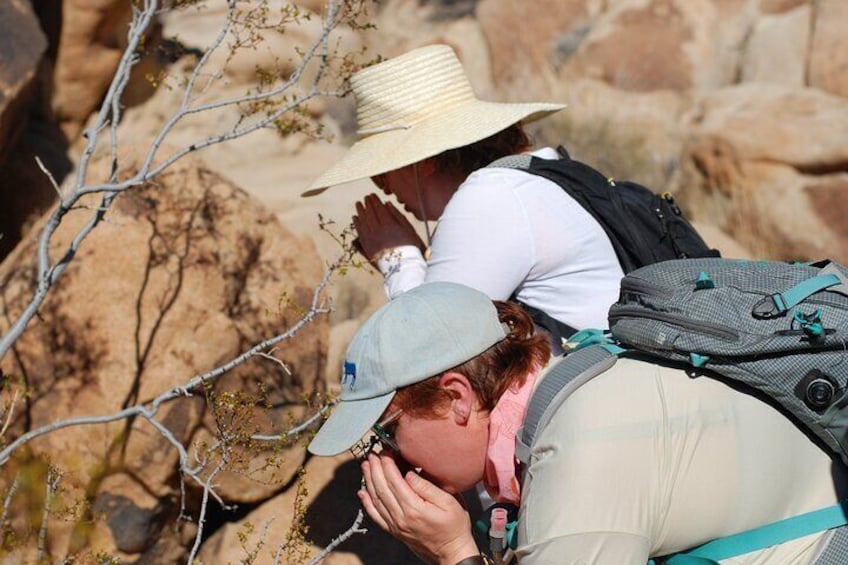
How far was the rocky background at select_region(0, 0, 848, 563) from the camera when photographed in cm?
362

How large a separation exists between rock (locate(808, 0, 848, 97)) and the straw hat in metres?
7.25

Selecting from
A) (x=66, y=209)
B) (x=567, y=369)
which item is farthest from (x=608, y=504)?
(x=66, y=209)

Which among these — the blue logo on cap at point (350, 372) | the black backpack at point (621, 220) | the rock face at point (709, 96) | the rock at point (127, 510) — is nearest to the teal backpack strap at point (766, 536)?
the blue logo on cap at point (350, 372)

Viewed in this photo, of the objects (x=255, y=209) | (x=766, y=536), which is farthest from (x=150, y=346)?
(x=766, y=536)

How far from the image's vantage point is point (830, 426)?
187 centimetres

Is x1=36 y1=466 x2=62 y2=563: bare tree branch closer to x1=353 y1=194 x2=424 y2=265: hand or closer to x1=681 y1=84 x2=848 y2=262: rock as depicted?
x1=353 y1=194 x2=424 y2=265: hand

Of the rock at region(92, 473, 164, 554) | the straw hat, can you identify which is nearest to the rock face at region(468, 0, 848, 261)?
the straw hat

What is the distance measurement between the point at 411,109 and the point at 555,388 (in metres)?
1.47

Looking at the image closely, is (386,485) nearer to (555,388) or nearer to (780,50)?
(555,388)

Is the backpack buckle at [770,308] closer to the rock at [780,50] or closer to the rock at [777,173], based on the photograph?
the rock at [777,173]

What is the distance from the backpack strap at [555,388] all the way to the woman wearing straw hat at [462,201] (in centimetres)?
81

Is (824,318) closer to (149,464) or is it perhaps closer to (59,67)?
(149,464)

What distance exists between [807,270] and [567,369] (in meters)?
0.48

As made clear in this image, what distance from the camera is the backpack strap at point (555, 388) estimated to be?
1.91m
